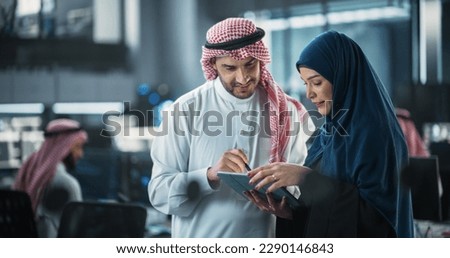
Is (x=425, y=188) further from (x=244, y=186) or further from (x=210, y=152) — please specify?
(x=210, y=152)

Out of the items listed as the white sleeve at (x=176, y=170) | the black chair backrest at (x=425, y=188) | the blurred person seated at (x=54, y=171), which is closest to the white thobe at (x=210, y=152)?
the white sleeve at (x=176, y=170)

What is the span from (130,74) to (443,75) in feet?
3.88

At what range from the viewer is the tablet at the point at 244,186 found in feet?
7.82

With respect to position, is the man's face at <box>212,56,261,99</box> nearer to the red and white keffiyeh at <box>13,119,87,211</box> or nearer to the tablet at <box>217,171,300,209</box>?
the tablet at <box>217,171,300,209</box>

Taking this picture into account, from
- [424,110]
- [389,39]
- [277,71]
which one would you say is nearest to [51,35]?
[277,71]

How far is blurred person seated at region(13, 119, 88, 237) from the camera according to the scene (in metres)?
2.54

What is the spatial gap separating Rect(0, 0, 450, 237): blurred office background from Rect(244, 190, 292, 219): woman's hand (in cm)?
42

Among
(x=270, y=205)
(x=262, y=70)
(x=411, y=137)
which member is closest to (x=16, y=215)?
(x=270, y=205)

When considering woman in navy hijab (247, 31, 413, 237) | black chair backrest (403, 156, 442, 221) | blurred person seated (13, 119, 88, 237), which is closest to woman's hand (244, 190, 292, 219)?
woman in navy hijab (247, 31, 413, 237)

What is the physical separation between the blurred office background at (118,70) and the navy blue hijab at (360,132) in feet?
0.55

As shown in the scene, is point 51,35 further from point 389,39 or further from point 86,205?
point 389,39

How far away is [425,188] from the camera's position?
2439mm

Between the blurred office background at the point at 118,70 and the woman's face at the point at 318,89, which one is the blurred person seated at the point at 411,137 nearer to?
the blurred office background at the point at 118,70

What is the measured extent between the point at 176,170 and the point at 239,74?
1.42 feet
